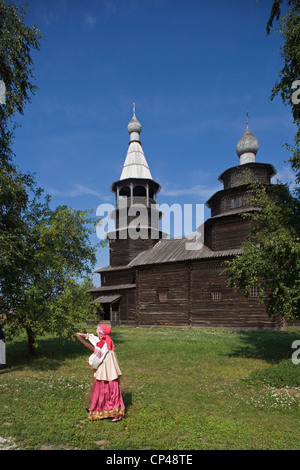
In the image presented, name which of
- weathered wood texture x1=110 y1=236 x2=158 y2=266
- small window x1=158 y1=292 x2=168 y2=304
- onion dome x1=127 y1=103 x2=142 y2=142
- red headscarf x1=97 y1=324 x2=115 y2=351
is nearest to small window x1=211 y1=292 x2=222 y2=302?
small window x1=158 y1=292 x2=168 y2=304

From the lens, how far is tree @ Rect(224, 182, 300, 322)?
36.0 feet

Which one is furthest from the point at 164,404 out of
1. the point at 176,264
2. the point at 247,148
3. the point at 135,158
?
the point at 135,158

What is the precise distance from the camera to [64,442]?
5.59m

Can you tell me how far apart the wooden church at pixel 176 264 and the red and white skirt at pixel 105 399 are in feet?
46.4

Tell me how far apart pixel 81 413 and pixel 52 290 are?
7394mm

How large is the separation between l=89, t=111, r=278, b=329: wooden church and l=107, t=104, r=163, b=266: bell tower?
0.39ft

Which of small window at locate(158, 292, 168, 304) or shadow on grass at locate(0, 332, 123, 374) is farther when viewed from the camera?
small window at locate(158, 292, 168, 304)

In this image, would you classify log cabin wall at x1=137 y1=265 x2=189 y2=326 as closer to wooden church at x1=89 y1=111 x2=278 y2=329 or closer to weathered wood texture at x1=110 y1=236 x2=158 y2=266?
wooden church at x1=89 y1=111 x2=278 y2=329

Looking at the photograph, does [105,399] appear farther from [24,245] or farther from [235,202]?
[235,202]

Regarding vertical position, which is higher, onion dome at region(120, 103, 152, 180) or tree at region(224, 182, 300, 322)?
onion dome at region(120, 103, 152, 180)

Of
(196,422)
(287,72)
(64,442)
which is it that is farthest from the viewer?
(287,72)

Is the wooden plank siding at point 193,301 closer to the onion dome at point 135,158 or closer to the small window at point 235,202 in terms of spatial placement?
the small window at point 235,202

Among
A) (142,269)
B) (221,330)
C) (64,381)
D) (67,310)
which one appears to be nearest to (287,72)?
(67,310)
